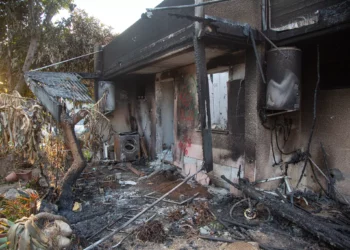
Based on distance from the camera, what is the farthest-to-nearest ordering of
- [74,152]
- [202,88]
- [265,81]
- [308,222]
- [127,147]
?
[127,147], [74,152], [265,81], [202,88], [308,222]

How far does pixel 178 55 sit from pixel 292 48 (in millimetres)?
2738

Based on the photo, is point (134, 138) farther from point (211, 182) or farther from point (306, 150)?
point (306, 150)

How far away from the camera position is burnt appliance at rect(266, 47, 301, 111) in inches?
193

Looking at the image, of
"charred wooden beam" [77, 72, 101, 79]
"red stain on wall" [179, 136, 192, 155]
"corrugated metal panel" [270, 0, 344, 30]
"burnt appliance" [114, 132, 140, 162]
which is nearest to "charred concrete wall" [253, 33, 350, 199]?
"corrugated metal panel" [270, 0, 344, 30]

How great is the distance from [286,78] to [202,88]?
5.47 feet

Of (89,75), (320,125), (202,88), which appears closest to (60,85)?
(89,75)

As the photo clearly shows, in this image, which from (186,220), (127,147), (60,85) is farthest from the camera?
(127,147)

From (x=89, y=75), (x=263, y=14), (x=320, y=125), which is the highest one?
(x=263, y=14)

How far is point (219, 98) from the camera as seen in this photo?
6762 mm

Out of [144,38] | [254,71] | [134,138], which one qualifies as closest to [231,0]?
[254,71]

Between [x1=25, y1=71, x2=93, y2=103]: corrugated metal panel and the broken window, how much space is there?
392 centimetres

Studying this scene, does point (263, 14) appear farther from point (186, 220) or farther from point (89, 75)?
point (89, 75)

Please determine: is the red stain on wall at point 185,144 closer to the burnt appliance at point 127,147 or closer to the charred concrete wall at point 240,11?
the burnt appliance at point 127,147

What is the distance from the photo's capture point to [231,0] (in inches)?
211
